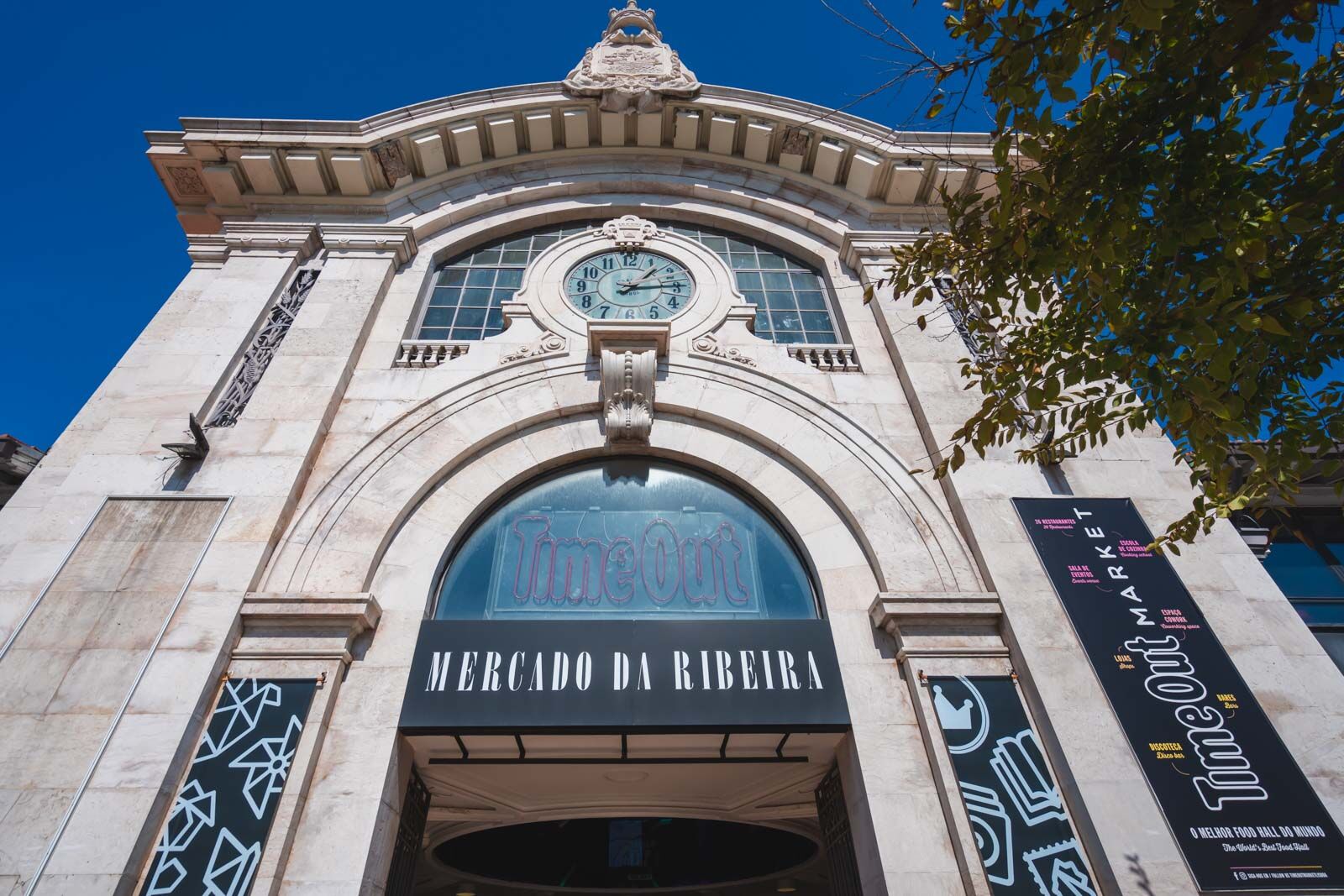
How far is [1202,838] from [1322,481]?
7365mm

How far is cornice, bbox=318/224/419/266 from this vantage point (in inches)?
469

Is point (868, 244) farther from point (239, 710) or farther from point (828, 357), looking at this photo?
point (239, 710)

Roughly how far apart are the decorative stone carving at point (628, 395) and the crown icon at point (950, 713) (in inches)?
183

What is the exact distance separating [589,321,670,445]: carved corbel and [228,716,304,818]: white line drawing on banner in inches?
192

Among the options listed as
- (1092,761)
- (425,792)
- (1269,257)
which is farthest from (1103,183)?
(425,792)

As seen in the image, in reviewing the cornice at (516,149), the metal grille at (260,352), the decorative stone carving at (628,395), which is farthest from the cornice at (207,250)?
the decorative stone carving at (628,395)

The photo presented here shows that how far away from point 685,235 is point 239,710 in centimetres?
1012

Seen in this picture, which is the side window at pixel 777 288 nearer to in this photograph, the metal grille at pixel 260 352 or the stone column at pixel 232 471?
the stone column at pixel 232 471

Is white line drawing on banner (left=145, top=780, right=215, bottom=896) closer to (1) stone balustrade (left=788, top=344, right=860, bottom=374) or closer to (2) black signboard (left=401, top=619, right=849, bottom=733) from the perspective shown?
(2) black signboard (left=401, top=619, right=849, bottom=733)

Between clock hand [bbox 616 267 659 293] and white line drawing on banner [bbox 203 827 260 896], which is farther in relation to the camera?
clock hand [bbox 616 267 659 293]

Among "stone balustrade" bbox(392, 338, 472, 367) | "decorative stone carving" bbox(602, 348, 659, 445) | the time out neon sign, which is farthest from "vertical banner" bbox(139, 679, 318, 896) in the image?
"stone balustrade" bbox(392, 338, 472, 367)

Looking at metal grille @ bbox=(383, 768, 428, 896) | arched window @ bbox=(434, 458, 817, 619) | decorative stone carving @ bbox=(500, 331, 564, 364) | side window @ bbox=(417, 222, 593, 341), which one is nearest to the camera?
metal grille @ bbox=(383, 768, 428, 896)

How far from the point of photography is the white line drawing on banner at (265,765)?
6.36m

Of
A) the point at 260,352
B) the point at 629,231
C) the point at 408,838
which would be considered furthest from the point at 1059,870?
the point at 260,352
